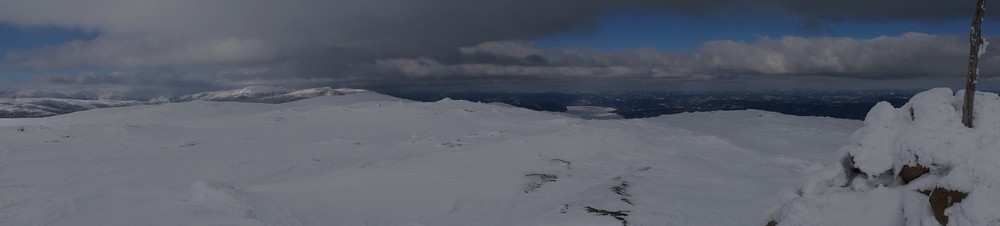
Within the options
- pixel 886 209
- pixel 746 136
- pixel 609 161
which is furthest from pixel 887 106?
pixel 746 136

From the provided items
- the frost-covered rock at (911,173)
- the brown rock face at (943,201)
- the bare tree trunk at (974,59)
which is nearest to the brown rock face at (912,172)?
the frost-covered rock at (911,173)

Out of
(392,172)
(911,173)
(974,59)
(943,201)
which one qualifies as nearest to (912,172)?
(911,173)

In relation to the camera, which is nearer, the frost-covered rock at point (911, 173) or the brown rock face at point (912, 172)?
the frost-covered rock at point (911, 173)

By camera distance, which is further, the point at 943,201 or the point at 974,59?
the point at 974,59

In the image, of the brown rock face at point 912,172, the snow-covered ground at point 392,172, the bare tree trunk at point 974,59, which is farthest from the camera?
the snow-covered ground at point 392,172

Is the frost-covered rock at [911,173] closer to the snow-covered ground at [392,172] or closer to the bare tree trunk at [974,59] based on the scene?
the bare tree trunk at [974,59]

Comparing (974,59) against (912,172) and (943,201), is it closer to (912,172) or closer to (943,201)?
(912,172)
